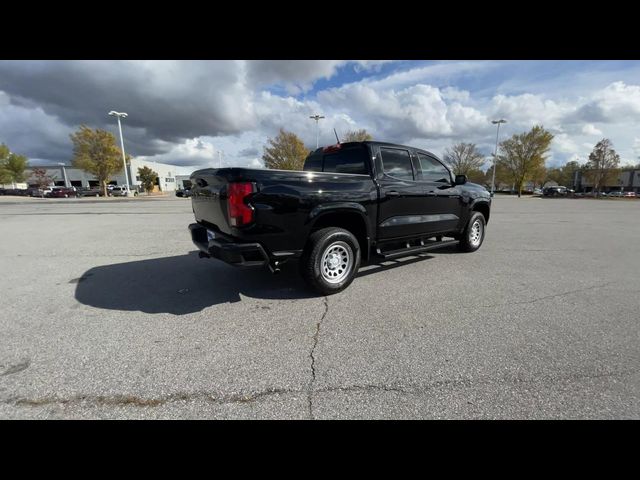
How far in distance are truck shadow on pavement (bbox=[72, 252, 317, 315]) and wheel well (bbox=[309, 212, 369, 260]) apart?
3.26 feet

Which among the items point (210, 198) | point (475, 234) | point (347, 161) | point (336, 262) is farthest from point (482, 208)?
point (210, 198)

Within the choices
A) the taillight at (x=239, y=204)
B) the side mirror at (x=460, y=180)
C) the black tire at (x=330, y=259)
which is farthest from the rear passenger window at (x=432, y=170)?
the taillight at (x=239, y=204)

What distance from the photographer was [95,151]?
40969 mm

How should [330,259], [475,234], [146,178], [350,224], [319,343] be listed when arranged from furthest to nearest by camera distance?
1. [146,178]
2. [475,234]
3. [350,224]
4. [330,259]
5. [319,343]

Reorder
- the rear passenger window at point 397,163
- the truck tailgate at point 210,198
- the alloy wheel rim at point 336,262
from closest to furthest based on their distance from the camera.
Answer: the truck tailgate at point 210,198, the alloy wheel rim at point 336,262, the rear passenger window at point 397,163

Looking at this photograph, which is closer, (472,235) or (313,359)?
(313,359)

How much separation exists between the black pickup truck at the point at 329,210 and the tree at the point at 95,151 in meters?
47.7

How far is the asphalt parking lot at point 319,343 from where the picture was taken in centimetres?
211

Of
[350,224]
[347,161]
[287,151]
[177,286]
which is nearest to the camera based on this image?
[350,224]

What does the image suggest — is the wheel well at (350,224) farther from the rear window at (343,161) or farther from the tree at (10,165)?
the tree at (10,165)

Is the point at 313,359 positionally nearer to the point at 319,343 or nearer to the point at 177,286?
the point at 319,343

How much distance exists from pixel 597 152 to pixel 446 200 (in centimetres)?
5996

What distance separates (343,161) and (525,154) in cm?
5516
